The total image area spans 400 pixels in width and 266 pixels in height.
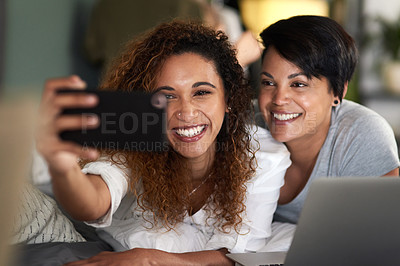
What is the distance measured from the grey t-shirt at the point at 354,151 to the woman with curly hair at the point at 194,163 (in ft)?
0.64

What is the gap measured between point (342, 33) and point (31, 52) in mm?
1653

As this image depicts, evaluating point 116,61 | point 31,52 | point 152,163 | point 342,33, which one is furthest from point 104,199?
point 31,52

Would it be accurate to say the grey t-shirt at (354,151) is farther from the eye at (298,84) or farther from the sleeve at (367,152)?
the eye at (298,84)

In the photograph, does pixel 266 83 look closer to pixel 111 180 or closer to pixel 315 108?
pixel 315 108

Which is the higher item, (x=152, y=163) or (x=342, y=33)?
(x=342, y=33)

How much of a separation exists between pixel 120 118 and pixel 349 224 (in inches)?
18.2

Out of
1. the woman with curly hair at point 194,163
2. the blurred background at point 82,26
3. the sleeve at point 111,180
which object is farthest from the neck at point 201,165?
the blurred background at point 82,26

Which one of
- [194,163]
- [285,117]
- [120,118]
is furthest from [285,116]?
[120,118]

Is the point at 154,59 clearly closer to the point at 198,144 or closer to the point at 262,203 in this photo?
the point at 198,144

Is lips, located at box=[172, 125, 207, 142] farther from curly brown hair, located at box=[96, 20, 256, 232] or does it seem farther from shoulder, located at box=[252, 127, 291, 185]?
shoulder, located at box=[252, 127, 291, 185]

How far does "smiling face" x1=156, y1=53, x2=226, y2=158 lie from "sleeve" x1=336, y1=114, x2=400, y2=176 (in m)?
0.48

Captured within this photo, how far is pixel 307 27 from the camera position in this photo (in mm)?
1627

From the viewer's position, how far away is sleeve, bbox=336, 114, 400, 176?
1.67 metres

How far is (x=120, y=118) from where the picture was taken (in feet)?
2.84
